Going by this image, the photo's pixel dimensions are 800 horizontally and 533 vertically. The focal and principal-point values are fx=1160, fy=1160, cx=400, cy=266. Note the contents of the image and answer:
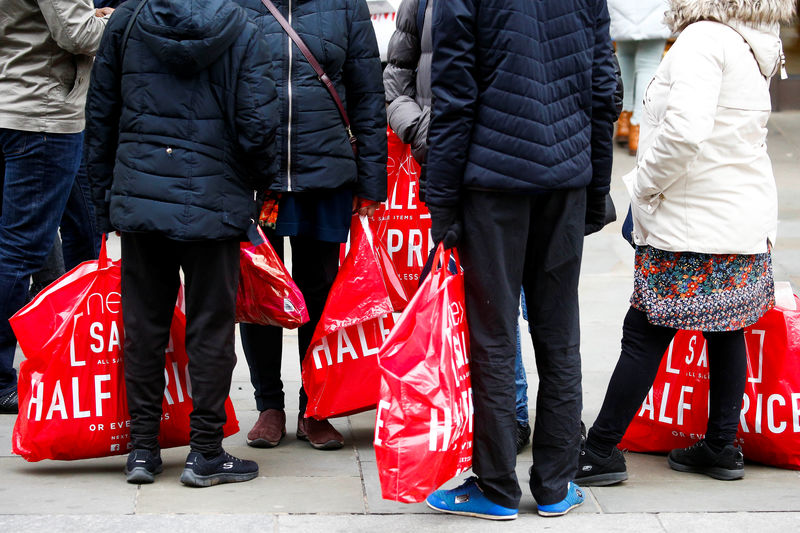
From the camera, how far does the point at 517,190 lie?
3.34 metres

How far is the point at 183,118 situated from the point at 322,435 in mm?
1345

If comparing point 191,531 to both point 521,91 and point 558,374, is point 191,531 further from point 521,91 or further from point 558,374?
point 521,91

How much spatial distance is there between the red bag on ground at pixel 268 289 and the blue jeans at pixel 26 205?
40.6 inches

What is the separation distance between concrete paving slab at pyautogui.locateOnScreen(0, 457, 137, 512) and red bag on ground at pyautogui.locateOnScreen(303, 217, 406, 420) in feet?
2.46

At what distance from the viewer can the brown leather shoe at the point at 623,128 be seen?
30.7ft

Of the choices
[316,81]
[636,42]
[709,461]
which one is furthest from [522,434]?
[636,42]

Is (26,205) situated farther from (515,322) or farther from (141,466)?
(515,322)

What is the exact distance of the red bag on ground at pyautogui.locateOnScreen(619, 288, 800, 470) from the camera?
4039mm

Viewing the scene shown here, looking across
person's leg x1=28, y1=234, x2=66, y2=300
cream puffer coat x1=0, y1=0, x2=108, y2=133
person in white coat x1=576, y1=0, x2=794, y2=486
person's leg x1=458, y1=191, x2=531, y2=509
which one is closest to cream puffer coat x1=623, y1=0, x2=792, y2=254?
person in white coat x1=576, y1=0, x2=794, y2=486

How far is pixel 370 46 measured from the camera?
13.7 feet

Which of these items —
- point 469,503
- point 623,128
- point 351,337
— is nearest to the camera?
point 469,503

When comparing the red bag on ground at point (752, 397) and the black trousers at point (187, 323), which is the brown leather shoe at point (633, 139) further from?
the black trousers at point (187, 323)

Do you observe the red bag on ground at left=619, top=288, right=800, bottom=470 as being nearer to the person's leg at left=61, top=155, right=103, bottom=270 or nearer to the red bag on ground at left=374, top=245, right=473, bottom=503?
the red bag on ground at left=374, top=245, right=473, bottom=503

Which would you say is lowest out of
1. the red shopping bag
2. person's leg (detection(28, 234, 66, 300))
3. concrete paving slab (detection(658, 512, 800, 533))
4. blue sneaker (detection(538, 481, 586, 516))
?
concrete paving slab (detection(658, 512, 800, 533))
